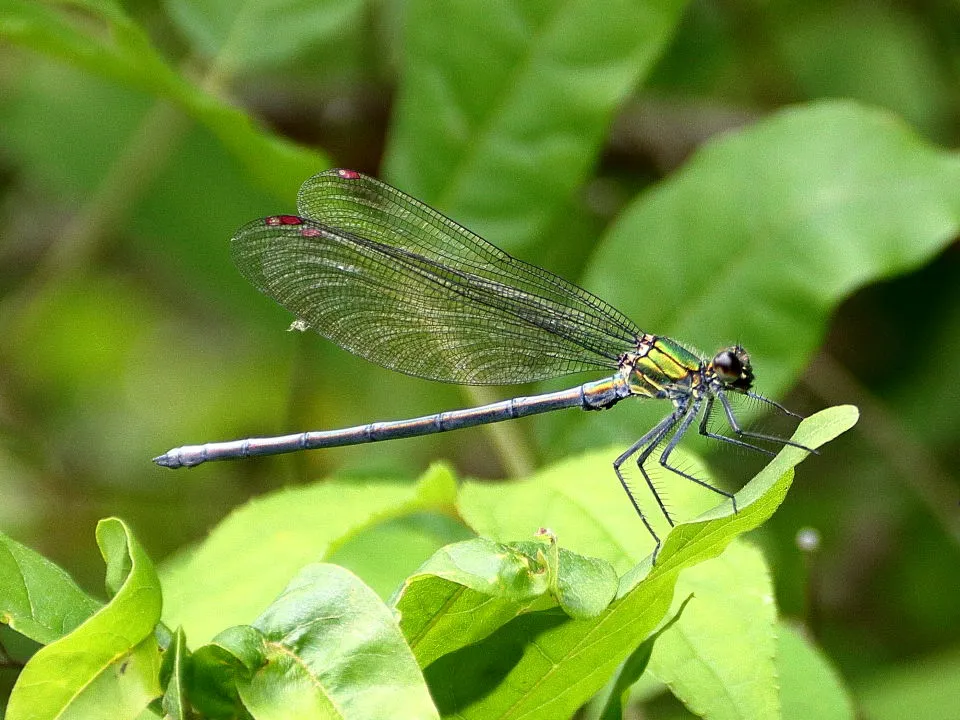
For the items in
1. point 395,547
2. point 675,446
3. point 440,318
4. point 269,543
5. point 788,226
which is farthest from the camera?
point 440,318

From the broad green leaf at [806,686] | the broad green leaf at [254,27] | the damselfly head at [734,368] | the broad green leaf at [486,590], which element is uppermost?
the broad green leaf at [254,27]

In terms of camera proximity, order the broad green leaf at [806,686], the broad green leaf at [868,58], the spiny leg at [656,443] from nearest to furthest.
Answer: the broad green leaf at [806,686]
the spiny leg at [656,443]
the broad green leaf at [868,58]

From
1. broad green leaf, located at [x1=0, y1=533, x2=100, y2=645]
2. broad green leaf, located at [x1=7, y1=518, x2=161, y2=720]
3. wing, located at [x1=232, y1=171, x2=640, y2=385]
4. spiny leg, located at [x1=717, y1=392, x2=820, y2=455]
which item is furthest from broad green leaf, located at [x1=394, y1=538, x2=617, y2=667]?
wing, located at [x1=232, y1=171, x2=640, y2=385]

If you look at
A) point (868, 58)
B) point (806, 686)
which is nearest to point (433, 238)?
point (806, 686)

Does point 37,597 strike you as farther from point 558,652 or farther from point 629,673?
point 629,673

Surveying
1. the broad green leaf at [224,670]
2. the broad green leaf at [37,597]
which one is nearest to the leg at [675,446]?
the broad green leaf at [224,670]

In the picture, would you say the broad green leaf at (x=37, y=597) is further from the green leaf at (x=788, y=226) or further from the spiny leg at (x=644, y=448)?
A: the green leaf at (x=788, y=226)

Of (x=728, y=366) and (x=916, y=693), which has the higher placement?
(x=728, y=366)
